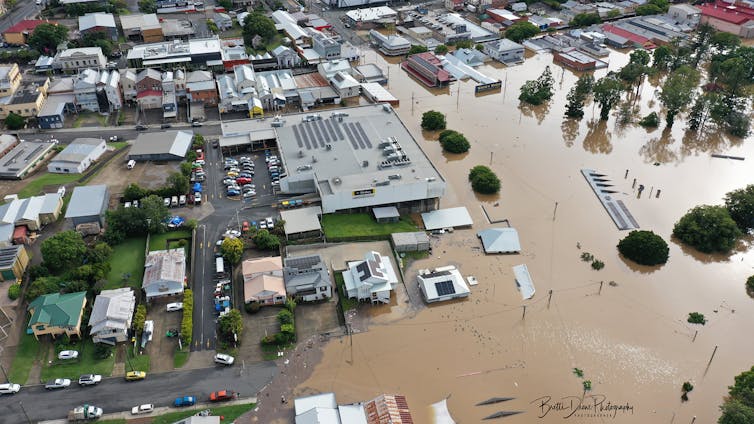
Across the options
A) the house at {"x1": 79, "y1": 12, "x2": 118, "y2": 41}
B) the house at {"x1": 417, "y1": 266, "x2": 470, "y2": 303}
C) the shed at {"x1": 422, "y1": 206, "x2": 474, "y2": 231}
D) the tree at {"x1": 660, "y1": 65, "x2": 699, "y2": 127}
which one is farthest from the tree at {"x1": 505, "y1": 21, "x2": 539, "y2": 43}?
the house at {"x1": 79, "y1": 12, "x2": 118, "y2": 41}

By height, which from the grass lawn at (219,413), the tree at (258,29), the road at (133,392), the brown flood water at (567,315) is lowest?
the brown flood water at (567,315)

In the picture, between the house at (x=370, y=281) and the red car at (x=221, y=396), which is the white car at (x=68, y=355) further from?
the house at (x=370, y=281)

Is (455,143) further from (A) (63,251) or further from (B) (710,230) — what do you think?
(A) (63,251)

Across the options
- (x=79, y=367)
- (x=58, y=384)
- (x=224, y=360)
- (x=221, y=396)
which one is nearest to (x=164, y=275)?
(x=79, y=367)

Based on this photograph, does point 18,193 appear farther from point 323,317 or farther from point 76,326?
point 323,317

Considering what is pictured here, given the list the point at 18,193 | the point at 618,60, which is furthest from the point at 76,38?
the point at 618,60

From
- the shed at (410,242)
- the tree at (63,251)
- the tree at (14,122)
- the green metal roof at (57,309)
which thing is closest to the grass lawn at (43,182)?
the tree at (14,122)

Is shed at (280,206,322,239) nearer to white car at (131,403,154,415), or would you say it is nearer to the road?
the road
